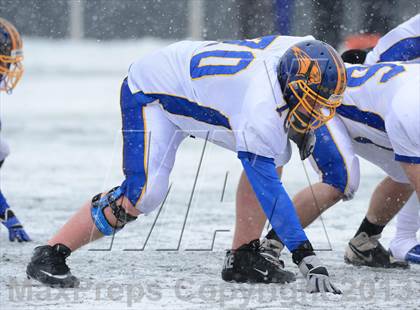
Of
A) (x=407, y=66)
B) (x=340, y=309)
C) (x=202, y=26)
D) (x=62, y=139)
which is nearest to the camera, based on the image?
(x=340, y=309)

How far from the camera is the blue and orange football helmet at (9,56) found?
18.6ft

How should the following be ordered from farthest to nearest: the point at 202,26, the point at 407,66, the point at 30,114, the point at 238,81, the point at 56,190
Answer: the point at 202,26 < the point at 30,114 < the point at 56,190 < the point at 407,66 < the point at 238,81

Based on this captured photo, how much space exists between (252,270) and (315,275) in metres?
0.55

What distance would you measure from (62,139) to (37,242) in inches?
185

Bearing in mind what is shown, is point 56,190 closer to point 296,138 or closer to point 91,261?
point 91,261

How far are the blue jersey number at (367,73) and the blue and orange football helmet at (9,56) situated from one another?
1.76m

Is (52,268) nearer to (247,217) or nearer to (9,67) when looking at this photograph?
(247,217)

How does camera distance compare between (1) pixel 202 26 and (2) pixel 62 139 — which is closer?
(2) pixel 62 139

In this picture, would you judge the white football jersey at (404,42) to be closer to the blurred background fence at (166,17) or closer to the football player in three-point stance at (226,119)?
the football player in three-point stance at (226,119)

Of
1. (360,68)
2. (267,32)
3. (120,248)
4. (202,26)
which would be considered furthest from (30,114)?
(360,68)

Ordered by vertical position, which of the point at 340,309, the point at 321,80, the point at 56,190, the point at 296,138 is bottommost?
the point at 56,190

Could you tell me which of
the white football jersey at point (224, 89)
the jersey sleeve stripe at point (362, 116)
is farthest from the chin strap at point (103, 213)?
the jersey sleeve stripe at point (362, 116)

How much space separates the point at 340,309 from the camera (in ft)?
13.8

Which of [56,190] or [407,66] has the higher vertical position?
[407,66]
